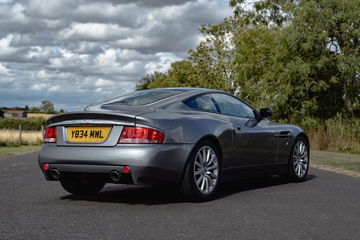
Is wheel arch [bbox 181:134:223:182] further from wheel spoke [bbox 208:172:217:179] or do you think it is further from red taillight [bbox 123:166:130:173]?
red taillight [bbox 123:166:130:173]

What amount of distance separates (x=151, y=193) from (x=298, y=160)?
9.37 ft

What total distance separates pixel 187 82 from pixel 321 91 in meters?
34.6

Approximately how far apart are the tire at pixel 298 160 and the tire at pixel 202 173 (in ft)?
7.52

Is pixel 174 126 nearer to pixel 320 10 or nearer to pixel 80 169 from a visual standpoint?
pixel 80 169

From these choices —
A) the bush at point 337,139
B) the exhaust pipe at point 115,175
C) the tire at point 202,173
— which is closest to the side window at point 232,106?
the tire at point 202,173

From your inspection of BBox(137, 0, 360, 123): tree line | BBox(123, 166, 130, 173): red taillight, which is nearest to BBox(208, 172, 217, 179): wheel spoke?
BBox(123, 166, 130, 173): red taillight

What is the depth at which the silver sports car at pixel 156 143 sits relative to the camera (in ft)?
20.6

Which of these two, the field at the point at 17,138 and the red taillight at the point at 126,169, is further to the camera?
the field at the point at 17,138

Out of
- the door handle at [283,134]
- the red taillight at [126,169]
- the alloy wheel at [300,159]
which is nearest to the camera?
the red taillight at [126,169]

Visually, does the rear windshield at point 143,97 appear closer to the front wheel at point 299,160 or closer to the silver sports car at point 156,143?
the silver sports car at point 156,143

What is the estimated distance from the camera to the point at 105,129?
254 inches

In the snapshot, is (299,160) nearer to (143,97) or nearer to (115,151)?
(143,97)

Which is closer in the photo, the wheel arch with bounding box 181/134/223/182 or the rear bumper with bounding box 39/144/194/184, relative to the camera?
the rear bumper with bounding box 39/144/194/184

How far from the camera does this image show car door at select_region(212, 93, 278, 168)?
761 cm
